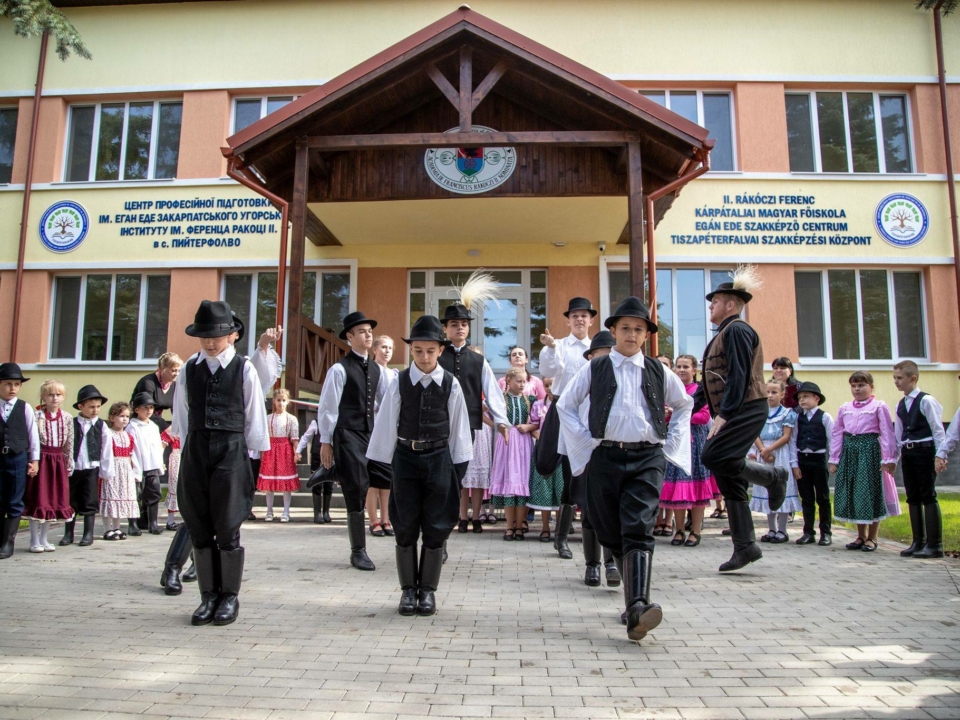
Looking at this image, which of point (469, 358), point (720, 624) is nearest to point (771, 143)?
point (469, 358)

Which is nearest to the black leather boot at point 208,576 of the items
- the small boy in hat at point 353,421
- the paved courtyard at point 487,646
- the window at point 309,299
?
the paved courtyard at point 487,646

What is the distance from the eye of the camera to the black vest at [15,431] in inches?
287

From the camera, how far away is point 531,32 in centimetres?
1538

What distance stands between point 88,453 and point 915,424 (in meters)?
8.55

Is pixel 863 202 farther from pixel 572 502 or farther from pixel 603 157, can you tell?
pixel 572 502

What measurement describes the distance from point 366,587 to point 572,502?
198cm

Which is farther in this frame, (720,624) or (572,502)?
(572,502)

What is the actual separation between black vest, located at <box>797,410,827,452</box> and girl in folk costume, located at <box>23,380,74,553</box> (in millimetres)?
7849

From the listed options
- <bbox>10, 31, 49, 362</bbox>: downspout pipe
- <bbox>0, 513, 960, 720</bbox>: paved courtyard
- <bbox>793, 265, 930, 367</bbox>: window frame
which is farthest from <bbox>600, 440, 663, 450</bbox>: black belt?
<bbox>10, 31, 49, 362</bbox>: downspout pipe

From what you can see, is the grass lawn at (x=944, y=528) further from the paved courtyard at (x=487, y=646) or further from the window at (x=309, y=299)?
the window at (x=309, y=299)

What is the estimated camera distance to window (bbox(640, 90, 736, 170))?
1523 centimetres

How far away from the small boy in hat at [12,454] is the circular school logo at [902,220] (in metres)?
14.5

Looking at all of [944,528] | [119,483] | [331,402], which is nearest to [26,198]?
[119,483]

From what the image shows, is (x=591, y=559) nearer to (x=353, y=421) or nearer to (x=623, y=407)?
(x=623, y=407)
